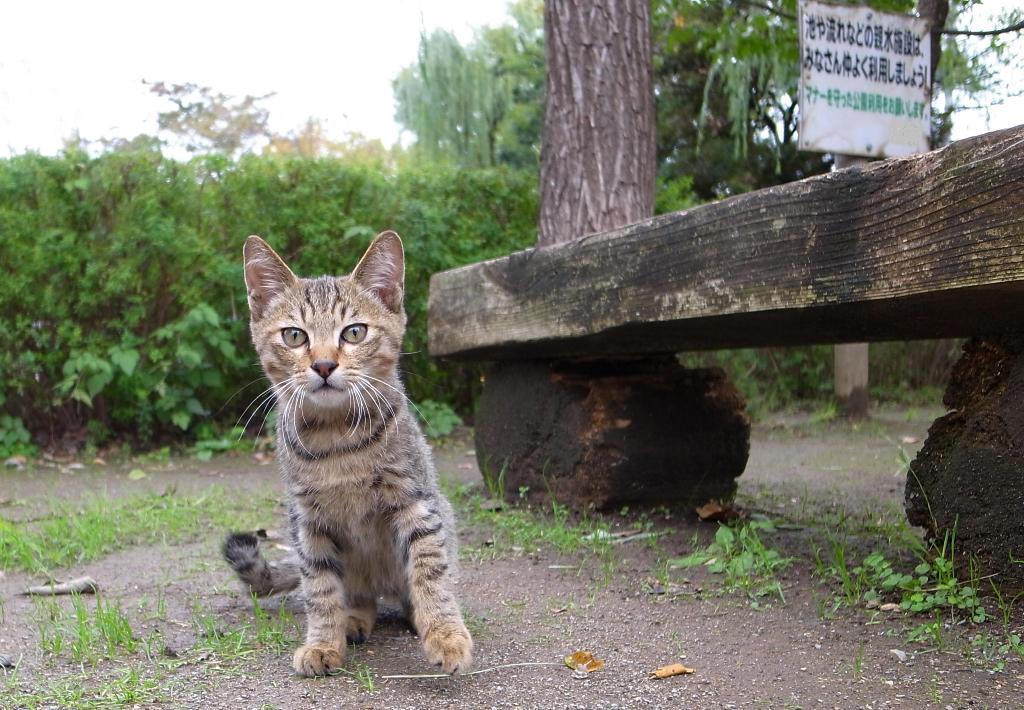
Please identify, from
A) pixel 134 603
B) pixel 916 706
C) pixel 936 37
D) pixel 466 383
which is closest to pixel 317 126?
pixel 466 383

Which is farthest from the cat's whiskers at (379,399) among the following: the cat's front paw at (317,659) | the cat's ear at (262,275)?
the cat's front paw at (317,659)

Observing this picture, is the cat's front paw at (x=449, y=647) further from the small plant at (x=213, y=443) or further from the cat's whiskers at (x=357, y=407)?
the small plant at (x=213, y=443)

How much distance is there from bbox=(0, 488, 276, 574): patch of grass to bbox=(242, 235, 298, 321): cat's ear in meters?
1.58

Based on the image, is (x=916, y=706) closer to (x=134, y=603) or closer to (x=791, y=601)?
(x=791, y=601)

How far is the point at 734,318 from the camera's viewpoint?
288 cm

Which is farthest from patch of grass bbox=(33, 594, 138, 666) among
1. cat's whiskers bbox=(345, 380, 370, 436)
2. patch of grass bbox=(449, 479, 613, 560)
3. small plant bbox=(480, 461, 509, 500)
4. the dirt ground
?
small plant bbox=(480, 461, 509, 500)

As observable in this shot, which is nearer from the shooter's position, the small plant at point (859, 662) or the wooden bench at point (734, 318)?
the wooden bench at point (734, 318)

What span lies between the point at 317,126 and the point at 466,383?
1297 centimetres

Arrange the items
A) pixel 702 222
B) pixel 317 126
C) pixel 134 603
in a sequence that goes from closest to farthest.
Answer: pixel 702 222 < pixel 134 603 < pixel 317 126

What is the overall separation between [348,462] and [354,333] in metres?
0.41

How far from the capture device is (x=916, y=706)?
85.4 inches

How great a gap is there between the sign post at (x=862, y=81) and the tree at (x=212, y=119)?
12.7 m

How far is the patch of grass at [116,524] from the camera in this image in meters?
3.89

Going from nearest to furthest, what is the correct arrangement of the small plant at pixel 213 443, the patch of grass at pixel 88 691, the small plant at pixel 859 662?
1. the patch of grass at pixel 88 691
2. the small plant at pixel 859 662
3. the small plant at pixel 213 443
